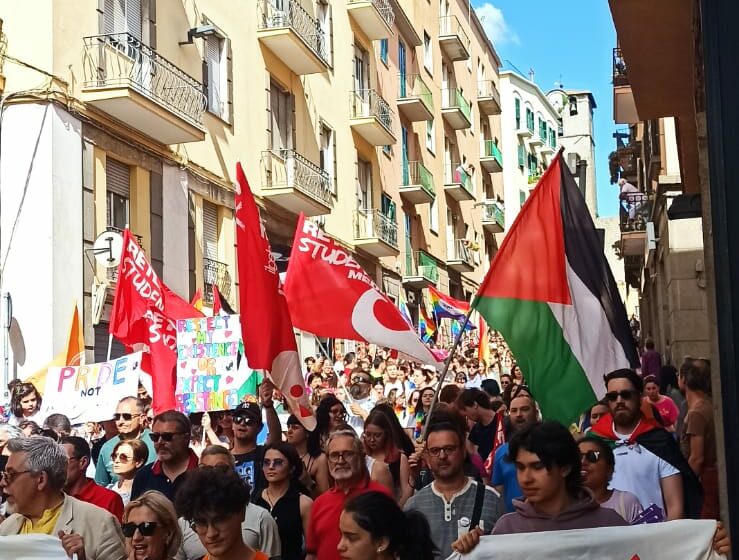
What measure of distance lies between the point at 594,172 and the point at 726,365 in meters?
81.1

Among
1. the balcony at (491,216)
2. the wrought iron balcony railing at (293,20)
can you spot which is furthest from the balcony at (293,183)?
the balcony at (491,216)

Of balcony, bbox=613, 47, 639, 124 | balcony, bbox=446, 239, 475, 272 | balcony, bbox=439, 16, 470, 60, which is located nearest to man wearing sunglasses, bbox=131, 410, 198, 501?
balcony, bbox=613, 47, 639, 124

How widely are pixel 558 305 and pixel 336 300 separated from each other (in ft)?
11.7

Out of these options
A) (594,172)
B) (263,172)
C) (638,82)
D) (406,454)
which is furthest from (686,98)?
(594,172)

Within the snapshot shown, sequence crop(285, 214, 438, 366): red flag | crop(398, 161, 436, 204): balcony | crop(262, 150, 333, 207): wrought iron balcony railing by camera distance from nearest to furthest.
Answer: crop(285, 214, 438, 366): red flag, crop(262, 150, 333, 207): wrought iron balcony railing, crop(398, 161, 436, 204): balcony

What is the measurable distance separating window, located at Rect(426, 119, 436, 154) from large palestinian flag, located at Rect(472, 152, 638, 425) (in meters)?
31.6

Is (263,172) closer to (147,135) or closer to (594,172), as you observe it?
(147,135)

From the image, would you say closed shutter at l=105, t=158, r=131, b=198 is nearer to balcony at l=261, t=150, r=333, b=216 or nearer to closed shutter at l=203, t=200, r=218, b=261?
closed shutter at l=203, t=200, r=218, b=261

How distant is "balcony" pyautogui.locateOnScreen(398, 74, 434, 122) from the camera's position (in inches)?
1377

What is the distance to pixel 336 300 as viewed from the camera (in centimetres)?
1037

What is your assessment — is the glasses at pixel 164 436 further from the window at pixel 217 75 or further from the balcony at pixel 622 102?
the window at pixel 217 75

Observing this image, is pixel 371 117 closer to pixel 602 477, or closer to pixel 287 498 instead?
pixel 287 498

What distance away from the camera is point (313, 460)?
316 inches

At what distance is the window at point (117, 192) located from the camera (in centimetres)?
1698
